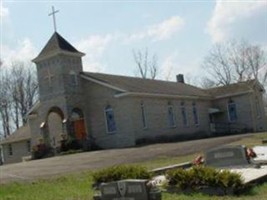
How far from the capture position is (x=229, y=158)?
16562 millimetres

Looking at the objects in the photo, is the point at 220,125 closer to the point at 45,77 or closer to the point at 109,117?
the point at 109,117

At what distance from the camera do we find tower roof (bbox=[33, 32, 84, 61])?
41719 millimetres

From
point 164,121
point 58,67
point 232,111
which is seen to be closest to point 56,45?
point 58,67

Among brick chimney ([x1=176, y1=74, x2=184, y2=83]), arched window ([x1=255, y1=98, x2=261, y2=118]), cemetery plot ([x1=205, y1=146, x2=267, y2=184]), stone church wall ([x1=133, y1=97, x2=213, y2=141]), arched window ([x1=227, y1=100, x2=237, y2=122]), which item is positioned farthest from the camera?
brick chimney ([x1=176, y1=74, x2=184, y2=83])

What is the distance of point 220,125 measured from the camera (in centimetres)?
5372

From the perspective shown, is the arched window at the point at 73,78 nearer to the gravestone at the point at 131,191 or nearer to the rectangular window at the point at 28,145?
the rectangular window at the point at 28,145

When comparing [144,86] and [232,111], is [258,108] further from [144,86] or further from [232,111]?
[144,86]

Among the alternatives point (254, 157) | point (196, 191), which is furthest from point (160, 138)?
point (196, 191)

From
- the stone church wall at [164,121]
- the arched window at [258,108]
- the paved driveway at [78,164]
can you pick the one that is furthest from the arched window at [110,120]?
the arched window at [258,108]

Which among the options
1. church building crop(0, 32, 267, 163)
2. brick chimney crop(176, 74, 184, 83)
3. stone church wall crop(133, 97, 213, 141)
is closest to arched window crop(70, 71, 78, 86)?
church building crop(0, 32, 267, 163)

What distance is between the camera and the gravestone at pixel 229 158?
16422 millimetres

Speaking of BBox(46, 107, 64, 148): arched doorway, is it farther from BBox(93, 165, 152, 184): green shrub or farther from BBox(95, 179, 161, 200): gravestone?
BBox(95, 179, 161, 200): gravestone

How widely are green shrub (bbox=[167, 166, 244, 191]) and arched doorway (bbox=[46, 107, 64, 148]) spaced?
98.7 feet

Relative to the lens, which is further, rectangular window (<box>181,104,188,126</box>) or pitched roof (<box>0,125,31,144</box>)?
pitched roof (<box>0,125,31,144</box>)
